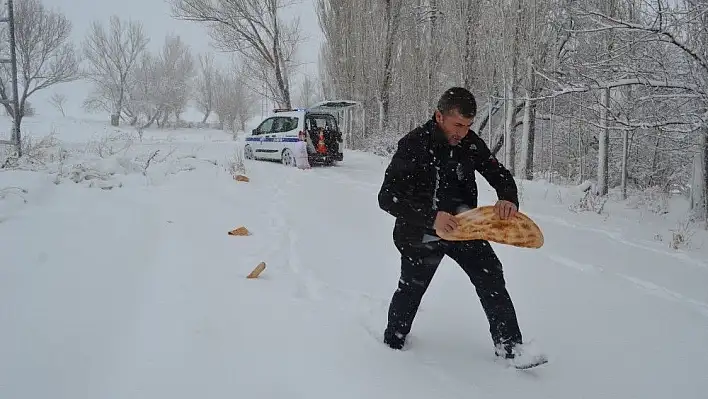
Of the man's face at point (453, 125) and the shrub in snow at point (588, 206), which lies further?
the shrub in snow at point (588, 206)

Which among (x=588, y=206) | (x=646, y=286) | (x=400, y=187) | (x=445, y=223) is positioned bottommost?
(x=646, y=286)

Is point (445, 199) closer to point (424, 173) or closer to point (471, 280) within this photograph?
point (424, 173)

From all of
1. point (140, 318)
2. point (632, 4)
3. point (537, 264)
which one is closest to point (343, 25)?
point (632, 4)

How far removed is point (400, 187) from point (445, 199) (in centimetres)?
29

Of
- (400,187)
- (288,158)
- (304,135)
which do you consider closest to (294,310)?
(400,187)

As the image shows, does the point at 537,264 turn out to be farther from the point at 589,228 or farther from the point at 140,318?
the point at 140,318

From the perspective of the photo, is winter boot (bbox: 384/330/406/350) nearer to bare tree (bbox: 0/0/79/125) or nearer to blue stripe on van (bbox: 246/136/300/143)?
blue stripe on van (bbox: 246/136/300/143)

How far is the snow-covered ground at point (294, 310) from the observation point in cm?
235

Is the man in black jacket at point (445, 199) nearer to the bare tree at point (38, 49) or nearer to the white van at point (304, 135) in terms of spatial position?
the white van at point (304, 135)

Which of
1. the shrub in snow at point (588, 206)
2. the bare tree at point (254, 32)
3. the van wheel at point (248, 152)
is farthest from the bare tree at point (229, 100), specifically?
the shrub in snow at point (588, 206)

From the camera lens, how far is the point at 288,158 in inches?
579

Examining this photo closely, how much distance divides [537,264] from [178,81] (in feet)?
171

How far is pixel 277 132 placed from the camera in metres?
15.2

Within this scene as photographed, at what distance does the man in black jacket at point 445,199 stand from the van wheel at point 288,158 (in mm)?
12046
